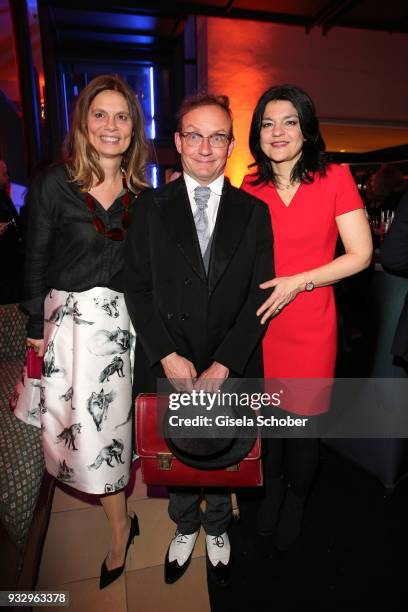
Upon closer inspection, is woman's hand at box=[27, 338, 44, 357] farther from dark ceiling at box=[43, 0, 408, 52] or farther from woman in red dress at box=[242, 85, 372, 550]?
dark ceiling at box=[43, 0, 408, 52]

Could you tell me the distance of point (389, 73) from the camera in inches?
292

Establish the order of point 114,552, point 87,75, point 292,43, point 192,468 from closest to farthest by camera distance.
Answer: point 192,468 → point 114,552 → point 292,43 → point 87,75

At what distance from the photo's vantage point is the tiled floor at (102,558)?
1.74 metres

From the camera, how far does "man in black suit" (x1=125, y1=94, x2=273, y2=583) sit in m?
1.45

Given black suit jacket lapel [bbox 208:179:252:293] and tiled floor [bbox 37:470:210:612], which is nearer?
black suit jacket lapel [bbox 208:179:252:293]

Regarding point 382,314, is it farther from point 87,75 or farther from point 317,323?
point 87,75

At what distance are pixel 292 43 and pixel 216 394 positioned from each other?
24.6ft

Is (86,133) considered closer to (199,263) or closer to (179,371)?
(199,263)

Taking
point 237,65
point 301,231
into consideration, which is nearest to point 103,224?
point 301,231

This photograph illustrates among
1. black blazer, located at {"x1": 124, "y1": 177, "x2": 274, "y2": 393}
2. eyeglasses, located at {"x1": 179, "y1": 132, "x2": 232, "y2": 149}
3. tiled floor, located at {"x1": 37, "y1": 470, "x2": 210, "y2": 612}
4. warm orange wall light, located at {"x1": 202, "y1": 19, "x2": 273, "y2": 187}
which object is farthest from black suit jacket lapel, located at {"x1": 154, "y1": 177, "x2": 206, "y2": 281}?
warm orange wall light, located at {"x1": 202, "y1": 19, "x2": 273, "y2": 187}

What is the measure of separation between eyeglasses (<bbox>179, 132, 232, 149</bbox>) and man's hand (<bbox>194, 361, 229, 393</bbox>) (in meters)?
0.80

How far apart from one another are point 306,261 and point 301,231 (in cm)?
12

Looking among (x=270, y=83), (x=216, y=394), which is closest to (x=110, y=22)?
(x=270, y=83)

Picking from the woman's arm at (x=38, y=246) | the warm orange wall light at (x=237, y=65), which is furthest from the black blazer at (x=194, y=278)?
the warm orange wall light at (x=237, y=65)
